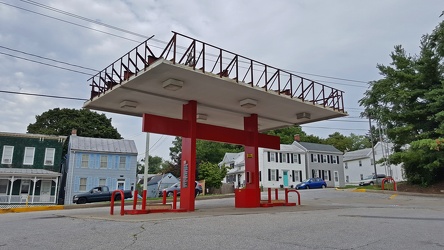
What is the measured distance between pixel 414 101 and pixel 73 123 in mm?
44216

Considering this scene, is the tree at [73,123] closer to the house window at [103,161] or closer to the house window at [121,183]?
the house window at [103,161]

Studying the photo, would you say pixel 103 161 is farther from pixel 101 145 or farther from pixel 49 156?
pixel 49 156

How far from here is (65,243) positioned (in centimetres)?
622

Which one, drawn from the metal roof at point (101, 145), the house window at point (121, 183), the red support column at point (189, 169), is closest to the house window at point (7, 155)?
the metal roof at point (101, 145)

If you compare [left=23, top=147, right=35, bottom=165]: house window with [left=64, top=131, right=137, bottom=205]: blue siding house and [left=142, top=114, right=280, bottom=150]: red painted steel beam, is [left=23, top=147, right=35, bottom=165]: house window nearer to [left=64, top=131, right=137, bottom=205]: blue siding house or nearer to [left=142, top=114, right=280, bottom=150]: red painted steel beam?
[left=64, top=131, right=137, bottom=205]: blue siding house

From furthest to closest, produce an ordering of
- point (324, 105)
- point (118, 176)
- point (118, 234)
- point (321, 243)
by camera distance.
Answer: point (118, 176), point (324, 105), point (118, 234), point (321, 243)

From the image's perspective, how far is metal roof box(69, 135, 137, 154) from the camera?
3750 cm

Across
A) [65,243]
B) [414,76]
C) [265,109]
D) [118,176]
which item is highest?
[414,76]

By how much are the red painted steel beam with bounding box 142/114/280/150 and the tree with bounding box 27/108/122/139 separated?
4020 centimetres

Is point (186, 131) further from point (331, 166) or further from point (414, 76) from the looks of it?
point (331, 166)

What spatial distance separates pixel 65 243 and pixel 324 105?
13.8 m

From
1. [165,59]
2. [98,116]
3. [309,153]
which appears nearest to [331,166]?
[309,153]

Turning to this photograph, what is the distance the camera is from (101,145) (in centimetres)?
3875

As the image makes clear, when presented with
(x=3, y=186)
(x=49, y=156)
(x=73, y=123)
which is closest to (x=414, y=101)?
(x=49, y=156)
